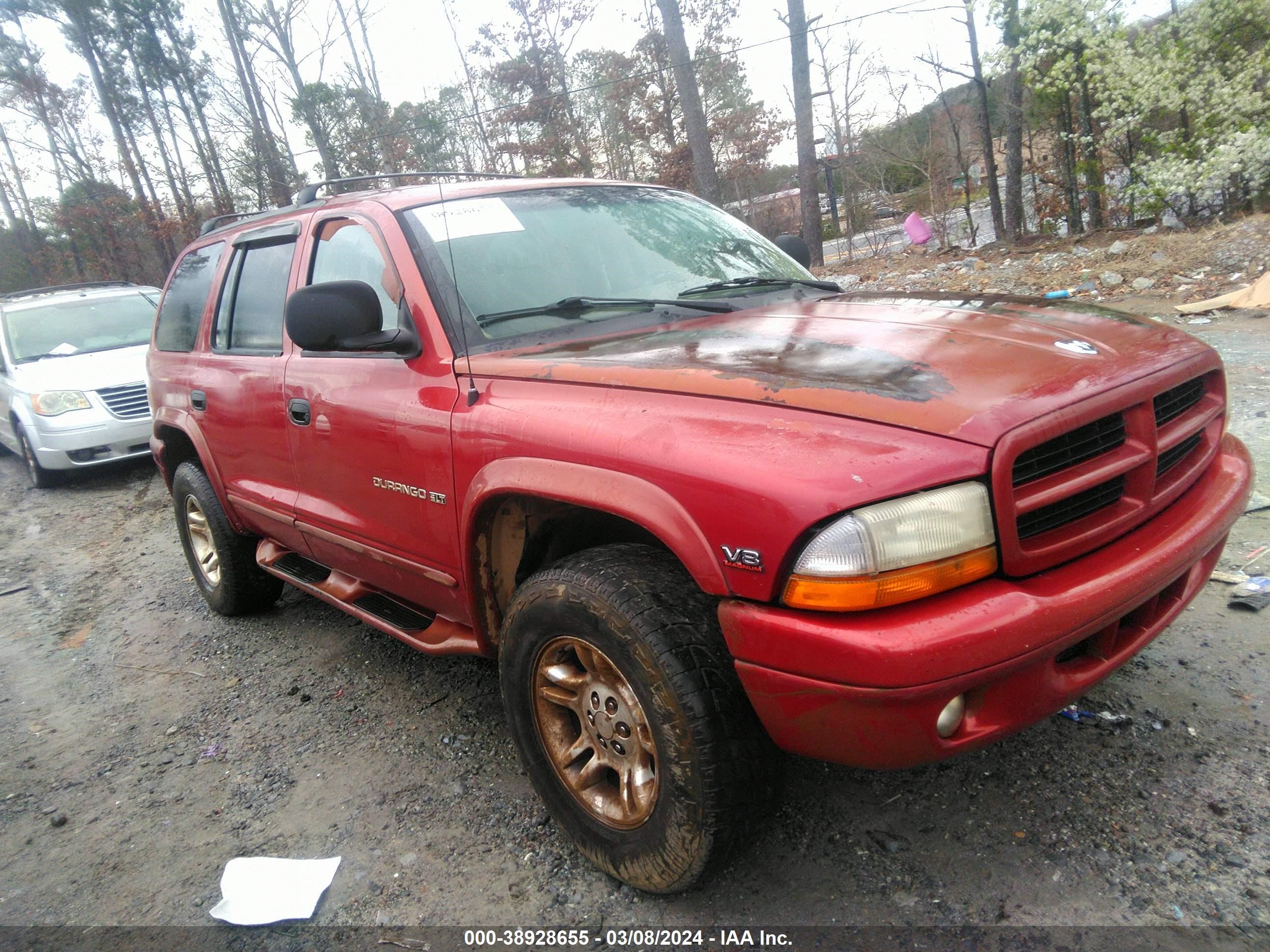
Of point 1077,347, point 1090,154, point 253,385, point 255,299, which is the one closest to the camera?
point 1077,347

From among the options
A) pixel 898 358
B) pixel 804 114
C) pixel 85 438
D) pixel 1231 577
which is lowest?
pixel 1231 577

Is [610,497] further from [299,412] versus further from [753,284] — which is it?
[299,412]

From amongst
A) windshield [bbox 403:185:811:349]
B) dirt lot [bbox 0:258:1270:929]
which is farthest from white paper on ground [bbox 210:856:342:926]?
windshield [bbox 403:185:811:349]

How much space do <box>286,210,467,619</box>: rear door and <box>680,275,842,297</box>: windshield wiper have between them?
0.97m

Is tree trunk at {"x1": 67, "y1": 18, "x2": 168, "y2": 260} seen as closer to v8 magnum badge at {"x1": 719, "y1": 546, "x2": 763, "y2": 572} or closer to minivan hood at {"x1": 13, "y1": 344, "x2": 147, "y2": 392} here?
minivan hood at {"x1": 13, "y1": 344, "x2": 147, "y2": 392}

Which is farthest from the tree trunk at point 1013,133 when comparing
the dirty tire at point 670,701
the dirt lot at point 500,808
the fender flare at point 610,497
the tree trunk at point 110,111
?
the tree trunk at point 110,111

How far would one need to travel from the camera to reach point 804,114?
15.1m

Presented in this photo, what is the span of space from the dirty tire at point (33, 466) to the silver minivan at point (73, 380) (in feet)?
0.04

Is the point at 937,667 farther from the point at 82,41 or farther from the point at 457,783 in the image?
the point at 82,41

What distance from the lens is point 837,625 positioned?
161cm

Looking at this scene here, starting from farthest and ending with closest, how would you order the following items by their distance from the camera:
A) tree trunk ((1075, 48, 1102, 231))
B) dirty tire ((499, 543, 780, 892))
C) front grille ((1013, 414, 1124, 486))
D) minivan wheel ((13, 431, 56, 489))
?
1. tree trunk ((1075, 48, 1102, 231))
2. minivan wheel ((13, 431, 56, 489))
3. dirty tire ((499, 543, 780, 892))
4. front grille ((1013, 414, 1124, 486))

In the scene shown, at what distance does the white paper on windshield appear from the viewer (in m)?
2.77

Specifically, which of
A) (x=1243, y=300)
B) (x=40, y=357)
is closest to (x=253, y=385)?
(x=40, y=357)

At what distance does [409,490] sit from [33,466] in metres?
7.49
